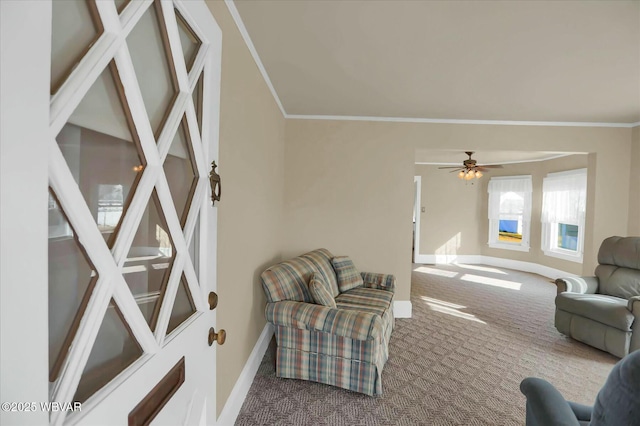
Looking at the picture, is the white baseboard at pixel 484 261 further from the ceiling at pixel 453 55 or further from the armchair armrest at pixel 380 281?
the armchair armrest at pixel 380 281

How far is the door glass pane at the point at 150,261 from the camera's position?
78 cm

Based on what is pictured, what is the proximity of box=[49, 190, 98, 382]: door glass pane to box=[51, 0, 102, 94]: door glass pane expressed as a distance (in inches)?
8.6

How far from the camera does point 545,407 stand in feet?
4.25

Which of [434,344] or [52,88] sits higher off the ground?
[52,88]

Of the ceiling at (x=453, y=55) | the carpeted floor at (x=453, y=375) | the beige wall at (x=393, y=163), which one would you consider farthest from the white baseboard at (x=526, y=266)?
the ceiling at (x=453, y=55)

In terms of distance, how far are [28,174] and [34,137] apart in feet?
0.18

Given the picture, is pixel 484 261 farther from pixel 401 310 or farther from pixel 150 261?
pixel 150 261

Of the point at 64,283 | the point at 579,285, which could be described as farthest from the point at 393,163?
the point at 64,283

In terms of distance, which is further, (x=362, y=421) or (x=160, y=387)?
(x=362, y=421)

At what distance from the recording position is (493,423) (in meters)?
2.07

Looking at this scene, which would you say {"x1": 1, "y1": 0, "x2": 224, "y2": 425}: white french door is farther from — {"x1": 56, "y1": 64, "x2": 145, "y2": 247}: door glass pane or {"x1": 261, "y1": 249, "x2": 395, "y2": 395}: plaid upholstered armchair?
{"x1": 261, "y1": 249, "x2": 395, "y2": 395}: plaid upholstered armchair

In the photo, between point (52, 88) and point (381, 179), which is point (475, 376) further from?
point (52, 88)

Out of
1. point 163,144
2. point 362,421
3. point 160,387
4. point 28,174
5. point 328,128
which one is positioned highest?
point 328,128

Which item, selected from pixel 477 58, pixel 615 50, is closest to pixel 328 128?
pixel 477 58
